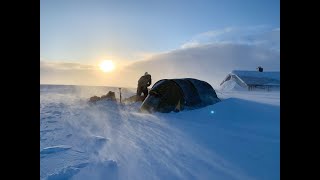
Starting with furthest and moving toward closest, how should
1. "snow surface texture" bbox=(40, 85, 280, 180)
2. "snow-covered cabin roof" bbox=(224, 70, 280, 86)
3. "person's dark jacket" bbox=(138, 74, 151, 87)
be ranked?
1. "snow-covered cabin roof" bbox=(224, 70, 280, 86)
2. "person's dark jacket" bbox=(138, 74, 151, 87)
3. "snow surface texture" bbox=(40, 85, 280, 180)

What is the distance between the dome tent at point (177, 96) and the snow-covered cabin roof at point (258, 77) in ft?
68.4

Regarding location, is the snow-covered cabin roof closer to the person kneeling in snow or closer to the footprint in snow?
the person kneeling in snow

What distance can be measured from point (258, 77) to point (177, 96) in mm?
23541

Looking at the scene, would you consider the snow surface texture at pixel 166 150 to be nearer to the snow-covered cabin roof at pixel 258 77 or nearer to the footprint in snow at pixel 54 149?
the footprint in snow at pixel 54 149

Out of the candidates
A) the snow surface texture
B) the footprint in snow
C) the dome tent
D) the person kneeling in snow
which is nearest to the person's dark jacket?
the person kneeling in snow

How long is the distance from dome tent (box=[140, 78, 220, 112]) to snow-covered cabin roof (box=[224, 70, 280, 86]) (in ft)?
68.4

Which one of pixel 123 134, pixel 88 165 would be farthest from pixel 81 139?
pixel 88 165

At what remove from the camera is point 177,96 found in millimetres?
13680

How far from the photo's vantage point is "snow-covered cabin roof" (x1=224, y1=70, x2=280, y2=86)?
110 ft

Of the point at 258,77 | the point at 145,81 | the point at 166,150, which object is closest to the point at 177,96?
the point at 145,81

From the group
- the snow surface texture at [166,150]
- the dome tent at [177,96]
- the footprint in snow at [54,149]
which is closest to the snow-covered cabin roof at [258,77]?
the dome tent at [177,96]

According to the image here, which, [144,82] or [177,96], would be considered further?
[144,82]

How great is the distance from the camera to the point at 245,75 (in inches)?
1358

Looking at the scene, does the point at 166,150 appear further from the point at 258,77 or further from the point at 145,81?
the point at 258,77
